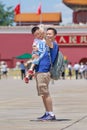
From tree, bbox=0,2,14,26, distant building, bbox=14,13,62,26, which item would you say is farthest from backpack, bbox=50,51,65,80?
tree, bbox=0,2,14,26

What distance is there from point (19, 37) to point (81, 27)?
20.8 feet

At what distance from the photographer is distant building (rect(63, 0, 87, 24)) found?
3105 inches

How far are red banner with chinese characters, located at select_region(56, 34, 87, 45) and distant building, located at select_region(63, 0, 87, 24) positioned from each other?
9.25m

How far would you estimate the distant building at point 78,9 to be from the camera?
78875 mm

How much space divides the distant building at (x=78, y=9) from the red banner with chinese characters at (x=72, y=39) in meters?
9.25

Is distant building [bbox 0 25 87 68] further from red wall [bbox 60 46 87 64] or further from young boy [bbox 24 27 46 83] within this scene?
young boy [bbox 24 27 46 83]

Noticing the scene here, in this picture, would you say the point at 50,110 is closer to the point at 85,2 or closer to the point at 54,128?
the point at 54,128

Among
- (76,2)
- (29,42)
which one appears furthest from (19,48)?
(76,2)

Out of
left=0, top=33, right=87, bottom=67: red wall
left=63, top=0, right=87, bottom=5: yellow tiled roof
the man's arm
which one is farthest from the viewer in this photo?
left=63, top=0, right=87, bottom=5: yellow tiled roof

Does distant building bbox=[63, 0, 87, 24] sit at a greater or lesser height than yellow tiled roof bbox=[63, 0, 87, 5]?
lesser

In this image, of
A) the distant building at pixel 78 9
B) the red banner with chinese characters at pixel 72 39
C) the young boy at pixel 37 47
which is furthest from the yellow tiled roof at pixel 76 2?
the young boy at pixel 37 47

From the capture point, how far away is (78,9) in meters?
81.8

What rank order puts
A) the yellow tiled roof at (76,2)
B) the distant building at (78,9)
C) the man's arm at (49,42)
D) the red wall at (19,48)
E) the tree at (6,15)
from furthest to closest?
the tree at (6,15) → the yellow tiled roof at (76,2) → the distant building at (78,9) → the red wall at (19,48) → the man's arm at (49,42)

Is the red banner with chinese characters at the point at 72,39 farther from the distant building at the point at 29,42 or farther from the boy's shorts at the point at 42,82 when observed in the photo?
the boy's shorts at the point at 42,82
